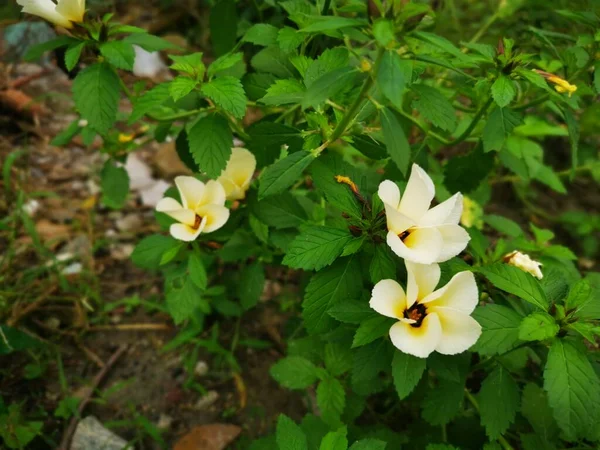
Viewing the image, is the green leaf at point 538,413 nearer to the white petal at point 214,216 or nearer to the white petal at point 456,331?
the white petal at point 456,331

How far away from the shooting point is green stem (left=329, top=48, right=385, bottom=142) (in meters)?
1.03

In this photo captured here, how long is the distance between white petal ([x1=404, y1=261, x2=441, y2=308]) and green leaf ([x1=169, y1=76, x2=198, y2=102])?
0.70 meters

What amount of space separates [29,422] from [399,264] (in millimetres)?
1473

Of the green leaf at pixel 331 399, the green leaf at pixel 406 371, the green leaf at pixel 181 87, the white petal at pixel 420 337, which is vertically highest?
the green leaf at pixel 181 87

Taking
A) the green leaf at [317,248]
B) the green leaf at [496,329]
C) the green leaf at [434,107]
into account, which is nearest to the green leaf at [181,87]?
the green leaf at [317,248]

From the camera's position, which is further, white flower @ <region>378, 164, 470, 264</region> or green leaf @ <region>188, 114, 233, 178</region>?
green leaf @ <region>188, 114, 233, 178</region>

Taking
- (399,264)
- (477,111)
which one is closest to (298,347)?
(399,264)

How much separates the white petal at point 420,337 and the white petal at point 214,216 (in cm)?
58

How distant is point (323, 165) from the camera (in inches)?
51.4

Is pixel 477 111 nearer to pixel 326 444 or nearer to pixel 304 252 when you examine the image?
pixel 304 252

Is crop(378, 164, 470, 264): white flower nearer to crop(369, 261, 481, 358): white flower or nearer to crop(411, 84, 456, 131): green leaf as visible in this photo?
crop(369, 261, 481, 358): white flower

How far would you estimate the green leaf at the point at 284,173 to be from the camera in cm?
125

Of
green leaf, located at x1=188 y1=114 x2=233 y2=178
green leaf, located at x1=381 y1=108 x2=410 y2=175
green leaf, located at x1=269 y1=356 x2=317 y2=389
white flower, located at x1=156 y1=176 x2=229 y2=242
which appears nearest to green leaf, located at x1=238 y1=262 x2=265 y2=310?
green leaf, located at x1=269 y1=356 x2=317 y2=389

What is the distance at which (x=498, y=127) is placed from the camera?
1.42 metres
